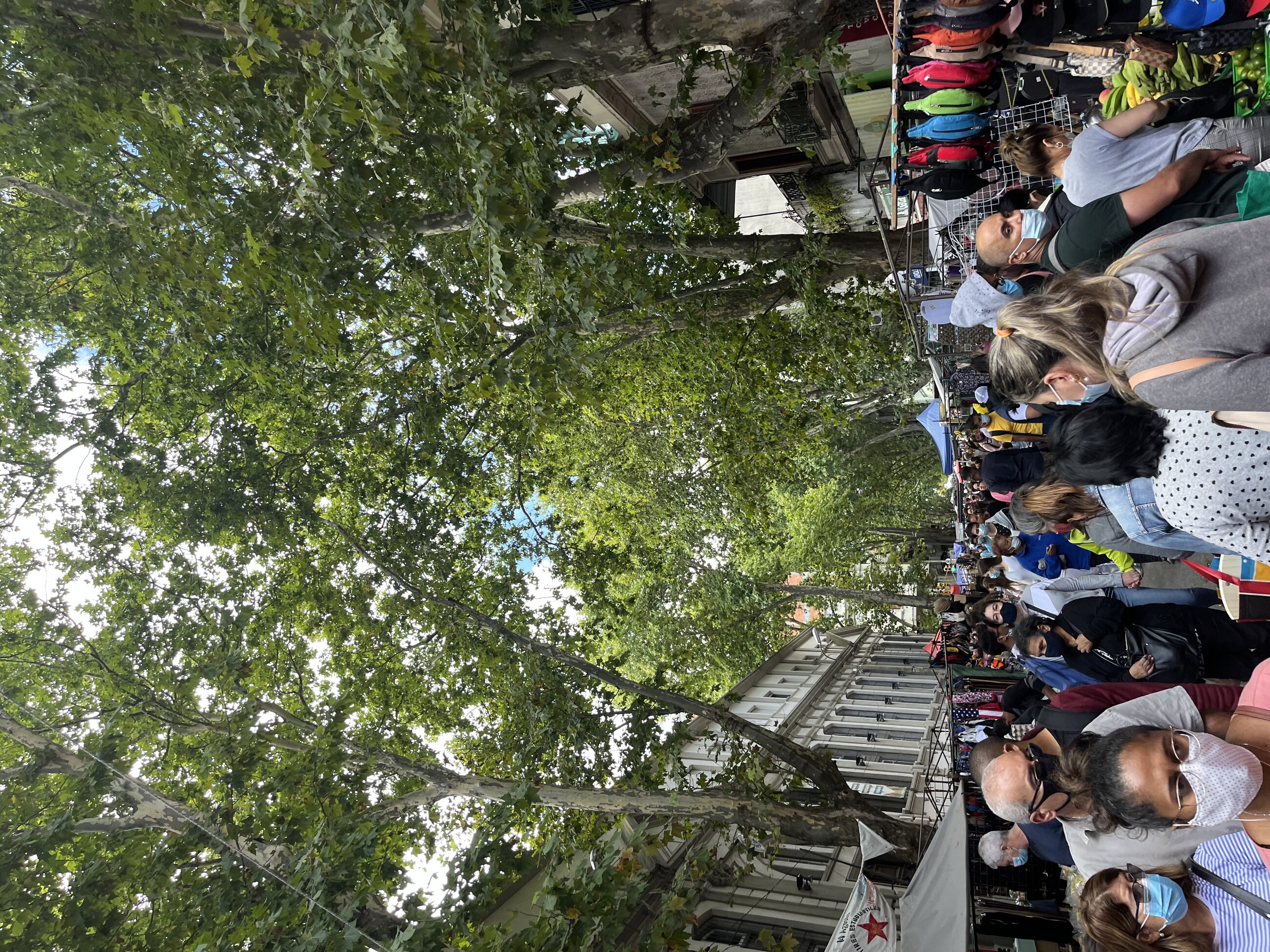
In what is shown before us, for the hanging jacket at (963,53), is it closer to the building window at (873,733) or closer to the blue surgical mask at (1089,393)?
the blue surgical mask at (1089,393)

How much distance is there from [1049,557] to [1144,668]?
1408 millimetres

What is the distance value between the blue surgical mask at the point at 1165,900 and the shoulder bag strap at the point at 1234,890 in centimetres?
13

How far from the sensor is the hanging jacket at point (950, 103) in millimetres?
5129

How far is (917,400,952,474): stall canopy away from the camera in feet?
33.3

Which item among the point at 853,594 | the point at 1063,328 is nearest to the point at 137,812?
the point at 1063,328

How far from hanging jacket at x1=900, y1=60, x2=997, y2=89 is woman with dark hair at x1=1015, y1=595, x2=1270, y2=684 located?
3972 millimetres

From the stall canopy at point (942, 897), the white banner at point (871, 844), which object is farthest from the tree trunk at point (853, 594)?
the stall canopy at point (942, 897)

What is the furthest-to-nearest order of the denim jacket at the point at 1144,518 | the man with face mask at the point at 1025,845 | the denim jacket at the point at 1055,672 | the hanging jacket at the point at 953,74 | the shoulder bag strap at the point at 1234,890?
the denim jacket at the point at 1055,672 < the hanging jacket at the point at 953,74 < the man with face mask at the point at 1025,845 < the denim jacket at the point at 1144,518 < the shoulder bag strap at the point at 1234,890

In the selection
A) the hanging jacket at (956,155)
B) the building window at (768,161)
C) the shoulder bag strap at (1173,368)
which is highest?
the building window at (768,161)

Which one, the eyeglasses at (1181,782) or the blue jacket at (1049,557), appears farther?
the blue jacket at (1049,557)

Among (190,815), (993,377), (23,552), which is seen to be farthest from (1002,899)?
(23,552)

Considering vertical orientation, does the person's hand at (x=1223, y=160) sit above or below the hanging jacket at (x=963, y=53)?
below

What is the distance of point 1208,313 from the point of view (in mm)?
2078

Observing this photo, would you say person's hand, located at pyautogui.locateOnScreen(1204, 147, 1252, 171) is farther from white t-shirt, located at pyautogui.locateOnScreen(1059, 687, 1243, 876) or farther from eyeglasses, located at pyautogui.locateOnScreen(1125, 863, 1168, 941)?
eyeglasses, located at pyautogui.locateOnScreen(1125, 863, 1168, 941)
